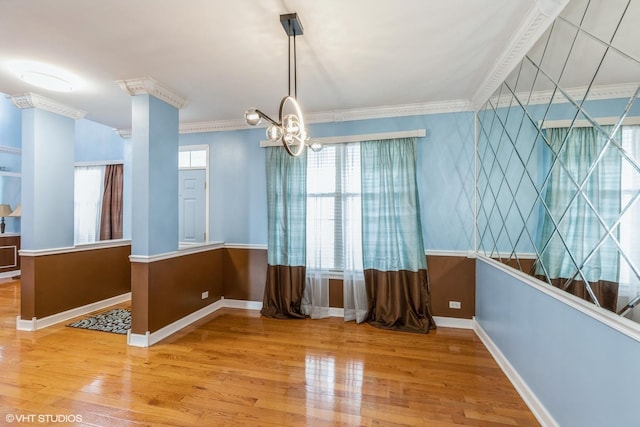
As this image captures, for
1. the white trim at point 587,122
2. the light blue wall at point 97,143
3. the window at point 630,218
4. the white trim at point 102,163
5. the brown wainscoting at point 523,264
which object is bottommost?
the brown wainscoting at point 523,264

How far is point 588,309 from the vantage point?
1.54 meters

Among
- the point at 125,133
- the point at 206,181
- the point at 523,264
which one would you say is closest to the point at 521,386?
the point at 523,264

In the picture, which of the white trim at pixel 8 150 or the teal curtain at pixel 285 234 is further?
the white trim at pixel 8 150

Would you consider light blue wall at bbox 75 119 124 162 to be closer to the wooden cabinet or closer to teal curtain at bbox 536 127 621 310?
the wooden cabinet

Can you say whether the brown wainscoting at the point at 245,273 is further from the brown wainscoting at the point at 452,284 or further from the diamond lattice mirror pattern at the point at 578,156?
the diamond lattice mirror pattern at the point at 578,156

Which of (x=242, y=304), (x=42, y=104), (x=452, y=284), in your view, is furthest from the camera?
(x=242, y=304)

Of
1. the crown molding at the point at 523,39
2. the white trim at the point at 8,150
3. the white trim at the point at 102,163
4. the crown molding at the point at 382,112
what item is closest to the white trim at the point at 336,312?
the crown molding at the point at 382,112

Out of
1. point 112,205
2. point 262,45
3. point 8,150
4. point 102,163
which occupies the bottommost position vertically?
point 112,205

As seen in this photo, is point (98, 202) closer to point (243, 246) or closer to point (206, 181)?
point (206, 181)

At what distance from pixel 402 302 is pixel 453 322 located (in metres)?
0.66

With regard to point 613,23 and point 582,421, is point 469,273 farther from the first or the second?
point 613,23

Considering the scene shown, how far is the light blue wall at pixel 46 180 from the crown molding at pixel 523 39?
4.90 m

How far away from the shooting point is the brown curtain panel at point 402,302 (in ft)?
11.3

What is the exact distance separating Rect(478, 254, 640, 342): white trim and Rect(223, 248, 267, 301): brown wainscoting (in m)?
3.01
